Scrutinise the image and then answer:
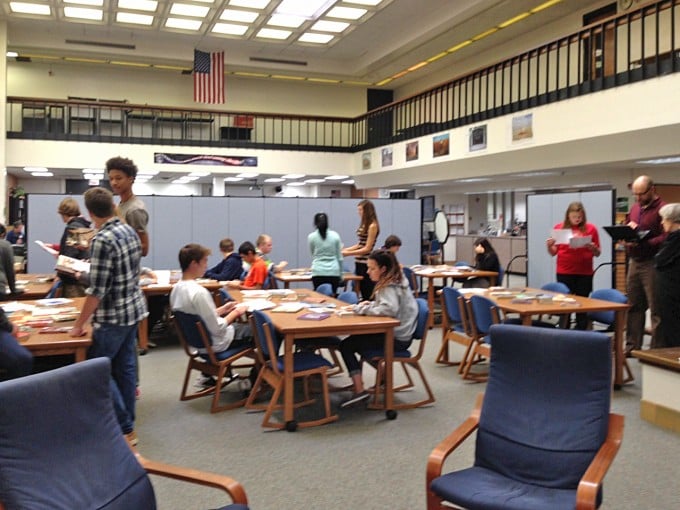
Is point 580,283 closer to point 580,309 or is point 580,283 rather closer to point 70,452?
point 580,309

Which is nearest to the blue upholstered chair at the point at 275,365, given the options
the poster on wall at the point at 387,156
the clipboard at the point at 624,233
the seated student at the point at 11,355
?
the seated student at the point at 11,355

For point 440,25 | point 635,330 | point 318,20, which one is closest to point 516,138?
point 635,330

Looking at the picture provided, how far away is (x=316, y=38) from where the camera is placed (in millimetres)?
15172

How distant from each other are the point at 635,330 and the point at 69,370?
18.2 feet

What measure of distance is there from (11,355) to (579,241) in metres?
5.13

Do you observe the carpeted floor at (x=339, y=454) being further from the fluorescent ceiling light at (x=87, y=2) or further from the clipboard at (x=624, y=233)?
the fluorescent ceiling light at (x=87, y=2)

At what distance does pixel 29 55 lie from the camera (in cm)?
1570

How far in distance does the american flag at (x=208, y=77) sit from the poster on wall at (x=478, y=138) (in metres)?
7.57

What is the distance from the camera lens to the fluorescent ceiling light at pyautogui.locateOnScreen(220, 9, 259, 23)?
13221 millimetres

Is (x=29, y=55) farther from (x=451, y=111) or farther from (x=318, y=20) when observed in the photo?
(x=451, y=111)

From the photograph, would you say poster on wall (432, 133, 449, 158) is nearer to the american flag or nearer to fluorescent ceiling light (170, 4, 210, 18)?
fluorescent ceiling light (170, 4, 210, 18)

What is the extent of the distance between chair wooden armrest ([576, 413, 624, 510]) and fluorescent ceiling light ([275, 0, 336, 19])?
1139cm

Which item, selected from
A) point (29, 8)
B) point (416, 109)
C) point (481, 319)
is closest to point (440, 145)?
point (416, 109)

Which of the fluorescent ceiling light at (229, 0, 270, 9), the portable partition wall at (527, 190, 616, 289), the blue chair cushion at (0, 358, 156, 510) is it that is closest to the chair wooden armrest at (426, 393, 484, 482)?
the blue chair cushion at (0, 358, 156, 510)
